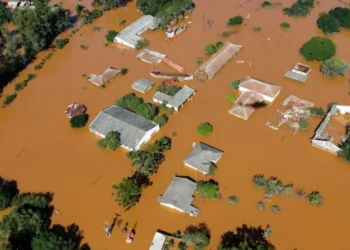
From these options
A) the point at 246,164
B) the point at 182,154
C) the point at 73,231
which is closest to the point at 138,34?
the point at 182,154

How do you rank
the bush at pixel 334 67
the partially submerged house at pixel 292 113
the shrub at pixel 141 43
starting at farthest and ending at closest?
A: the shrub at pixel 141 43, the bush at pixel 334 67, the partially submerged house at pixel 292 113

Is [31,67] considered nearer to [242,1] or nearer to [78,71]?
[78,71]

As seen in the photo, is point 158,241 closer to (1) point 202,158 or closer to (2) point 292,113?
(1) point 202,158

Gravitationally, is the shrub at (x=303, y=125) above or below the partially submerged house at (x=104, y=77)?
below

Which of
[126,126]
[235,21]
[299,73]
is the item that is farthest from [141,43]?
[299,73]

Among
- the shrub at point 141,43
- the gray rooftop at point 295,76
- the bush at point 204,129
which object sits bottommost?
the bush at point 204,129

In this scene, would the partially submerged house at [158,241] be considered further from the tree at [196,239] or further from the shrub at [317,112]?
the shrub at [317,112]

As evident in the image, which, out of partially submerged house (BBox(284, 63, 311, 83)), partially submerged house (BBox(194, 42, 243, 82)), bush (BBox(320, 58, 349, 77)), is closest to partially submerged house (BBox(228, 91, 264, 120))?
partially submerged house (BBox(194, 42, 243, 82))

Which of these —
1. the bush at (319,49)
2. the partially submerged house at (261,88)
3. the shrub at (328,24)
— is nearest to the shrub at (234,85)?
the partially submerged house at (261,88)
